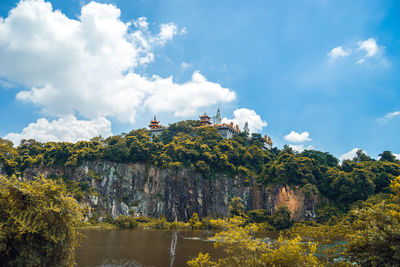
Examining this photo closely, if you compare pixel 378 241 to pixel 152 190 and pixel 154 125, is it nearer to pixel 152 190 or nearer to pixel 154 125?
pixel 152 190

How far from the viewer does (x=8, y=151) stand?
2746 inches

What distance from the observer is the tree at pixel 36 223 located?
1146 cm

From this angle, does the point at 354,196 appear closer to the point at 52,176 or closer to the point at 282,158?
the point at 282,158

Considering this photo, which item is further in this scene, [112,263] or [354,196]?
[354,196]

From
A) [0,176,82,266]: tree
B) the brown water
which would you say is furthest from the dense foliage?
[0,176,82,266]: tree

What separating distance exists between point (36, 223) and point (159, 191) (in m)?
55.2

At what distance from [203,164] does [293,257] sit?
55.3 m

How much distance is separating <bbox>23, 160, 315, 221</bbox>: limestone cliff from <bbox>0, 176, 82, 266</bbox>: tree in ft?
169

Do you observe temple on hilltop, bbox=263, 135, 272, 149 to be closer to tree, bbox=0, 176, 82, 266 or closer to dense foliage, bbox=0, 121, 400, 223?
dense foliage, bbox=0, 121, 400, 223

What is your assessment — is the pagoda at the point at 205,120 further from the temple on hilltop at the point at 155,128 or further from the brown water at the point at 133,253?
the brown water at the point at 133,253

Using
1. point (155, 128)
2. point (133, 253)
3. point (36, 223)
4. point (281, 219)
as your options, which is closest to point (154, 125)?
point (155, 128)

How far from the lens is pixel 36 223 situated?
38.9 feet

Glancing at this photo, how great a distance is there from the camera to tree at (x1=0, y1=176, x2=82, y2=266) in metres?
11.5

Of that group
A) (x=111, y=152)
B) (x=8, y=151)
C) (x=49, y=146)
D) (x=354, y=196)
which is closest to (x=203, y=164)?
(x=111, y=152)
